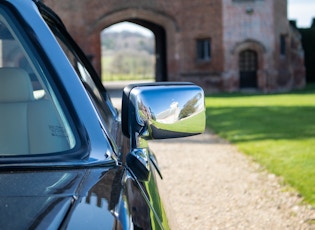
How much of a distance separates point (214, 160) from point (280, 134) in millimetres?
2447

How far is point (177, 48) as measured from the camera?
26344mm

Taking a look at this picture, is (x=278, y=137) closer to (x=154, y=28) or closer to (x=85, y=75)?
(x=85, y=75)

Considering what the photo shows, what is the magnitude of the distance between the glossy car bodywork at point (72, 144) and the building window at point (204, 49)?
24947 millimetres

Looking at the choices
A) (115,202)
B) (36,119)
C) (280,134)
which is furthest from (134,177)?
(280,134)

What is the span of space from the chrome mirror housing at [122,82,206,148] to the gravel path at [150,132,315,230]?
1878mm

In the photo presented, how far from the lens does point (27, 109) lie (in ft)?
5.83

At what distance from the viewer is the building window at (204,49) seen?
26.4 m

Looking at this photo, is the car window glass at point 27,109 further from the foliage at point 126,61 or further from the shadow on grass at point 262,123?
the foliage at point 126,61

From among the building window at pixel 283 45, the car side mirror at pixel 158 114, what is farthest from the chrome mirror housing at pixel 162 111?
the building window at pixel 283 45

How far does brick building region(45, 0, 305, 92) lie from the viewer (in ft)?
83.3

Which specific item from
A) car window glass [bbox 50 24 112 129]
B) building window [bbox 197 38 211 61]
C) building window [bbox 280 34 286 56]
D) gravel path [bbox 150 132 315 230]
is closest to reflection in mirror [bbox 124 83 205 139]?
car window glass [bbox 50 24 112 129]

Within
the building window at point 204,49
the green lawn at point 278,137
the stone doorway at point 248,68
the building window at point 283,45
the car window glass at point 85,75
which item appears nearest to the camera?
the car window glass at point 85,75

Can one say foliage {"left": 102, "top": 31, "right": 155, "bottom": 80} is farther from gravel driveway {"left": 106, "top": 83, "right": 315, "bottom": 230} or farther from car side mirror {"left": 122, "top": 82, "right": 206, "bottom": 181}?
car side mirror {"left": 122, "top": 82, "right": 206, "bottom": 181}

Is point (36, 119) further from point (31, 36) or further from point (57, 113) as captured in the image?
point (31, 36)
